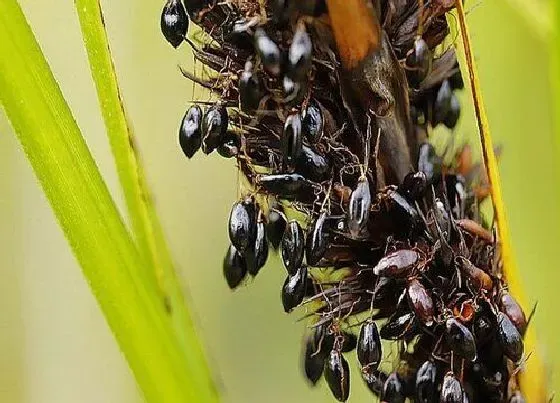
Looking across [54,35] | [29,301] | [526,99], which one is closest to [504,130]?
[526,99]

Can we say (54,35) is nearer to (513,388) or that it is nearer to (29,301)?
(29,301)

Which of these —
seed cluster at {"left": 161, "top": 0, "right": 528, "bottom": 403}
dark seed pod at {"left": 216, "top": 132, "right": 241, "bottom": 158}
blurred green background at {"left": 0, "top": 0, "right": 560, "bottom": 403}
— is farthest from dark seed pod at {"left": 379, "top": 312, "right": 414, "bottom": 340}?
blurred green background at {"left": 0, "top": 0, "right": 560, "bottom": 403}

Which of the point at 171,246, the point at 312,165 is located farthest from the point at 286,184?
the point at 171,246

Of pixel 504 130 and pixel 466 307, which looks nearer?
pixel 466 307

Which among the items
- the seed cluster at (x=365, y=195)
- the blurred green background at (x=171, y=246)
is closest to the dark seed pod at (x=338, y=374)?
the seed cluster at (x=365, y=195)

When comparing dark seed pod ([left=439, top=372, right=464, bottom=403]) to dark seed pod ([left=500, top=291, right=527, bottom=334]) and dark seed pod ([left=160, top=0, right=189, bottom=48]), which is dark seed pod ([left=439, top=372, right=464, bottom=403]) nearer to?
dark seed pod ([left=500, top=291, right=527, bottom=334])

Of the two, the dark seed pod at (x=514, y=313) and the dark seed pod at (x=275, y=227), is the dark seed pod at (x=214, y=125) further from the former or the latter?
the dark seed pod at (x=514, y=313)
